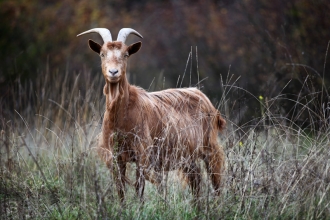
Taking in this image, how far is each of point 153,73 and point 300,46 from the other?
9.22 meters

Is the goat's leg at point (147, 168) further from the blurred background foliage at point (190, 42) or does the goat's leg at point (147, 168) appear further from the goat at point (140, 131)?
the blurred background foliage at point (190, 42)

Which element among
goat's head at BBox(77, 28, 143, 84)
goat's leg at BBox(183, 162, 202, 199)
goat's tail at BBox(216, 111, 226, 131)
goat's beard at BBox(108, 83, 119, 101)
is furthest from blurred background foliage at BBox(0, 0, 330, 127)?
goat's leg at BBox(183, 162, 202, 199)

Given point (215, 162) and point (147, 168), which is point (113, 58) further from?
point (215, 162)

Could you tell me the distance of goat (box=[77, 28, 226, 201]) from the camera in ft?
20.9

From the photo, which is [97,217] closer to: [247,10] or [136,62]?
[247,10]

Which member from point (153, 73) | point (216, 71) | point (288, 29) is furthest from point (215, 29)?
point (288, 29)

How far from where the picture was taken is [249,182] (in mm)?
5918

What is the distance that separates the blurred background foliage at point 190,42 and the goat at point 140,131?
147 centimetres

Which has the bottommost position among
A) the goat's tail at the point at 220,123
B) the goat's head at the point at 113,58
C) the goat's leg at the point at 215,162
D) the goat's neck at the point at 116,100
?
the goat's leg at the point at 215,162

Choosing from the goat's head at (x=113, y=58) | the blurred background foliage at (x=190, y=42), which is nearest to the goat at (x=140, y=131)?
the goat's head at (x=113, y=58)

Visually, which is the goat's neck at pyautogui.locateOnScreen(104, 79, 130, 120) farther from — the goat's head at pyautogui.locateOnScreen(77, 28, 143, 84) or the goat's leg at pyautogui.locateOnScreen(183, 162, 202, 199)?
the goat's leg at pyautogui.locateOnScreen(183, 162, 202, 199)

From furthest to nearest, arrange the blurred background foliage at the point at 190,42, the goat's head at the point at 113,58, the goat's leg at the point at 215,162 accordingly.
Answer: the blurred background foliage at the point at 190,42
the goat's leg at the point at 215,162
the goat's head at the point at 113,58

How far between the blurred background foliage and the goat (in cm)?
147

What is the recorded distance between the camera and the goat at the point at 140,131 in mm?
6379
